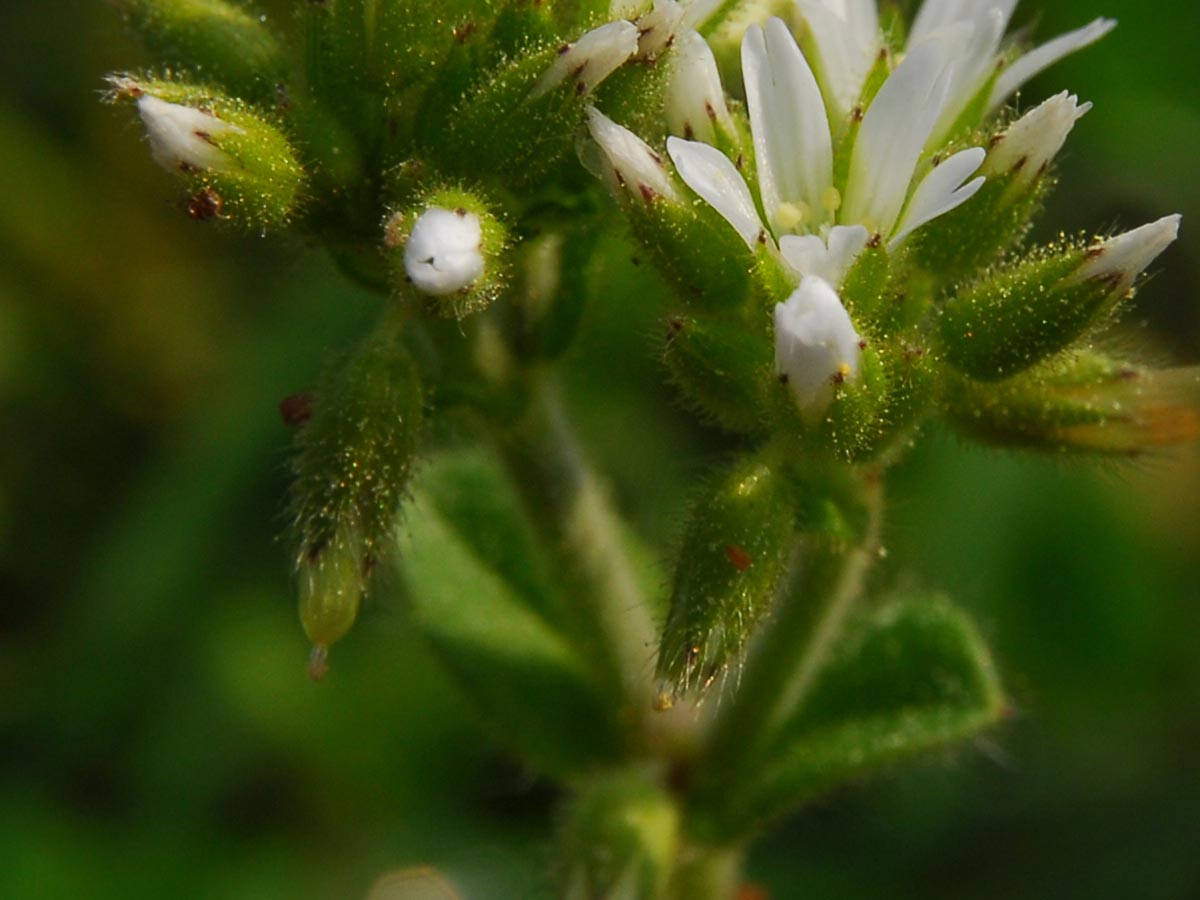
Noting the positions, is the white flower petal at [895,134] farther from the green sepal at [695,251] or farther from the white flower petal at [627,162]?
the white flower petal at [627,162]

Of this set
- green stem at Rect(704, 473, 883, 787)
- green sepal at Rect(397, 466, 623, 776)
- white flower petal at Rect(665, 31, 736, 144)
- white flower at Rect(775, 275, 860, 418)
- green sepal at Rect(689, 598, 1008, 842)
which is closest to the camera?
white flower at Rect(775, 275, 860, 418)

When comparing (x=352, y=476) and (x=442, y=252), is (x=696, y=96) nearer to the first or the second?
(x=442, y=252)

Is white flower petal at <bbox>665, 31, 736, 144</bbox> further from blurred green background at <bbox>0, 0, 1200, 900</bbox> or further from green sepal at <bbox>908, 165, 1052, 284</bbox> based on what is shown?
blurred green background at <bbox>0, 0, 1200, 900</bbox>

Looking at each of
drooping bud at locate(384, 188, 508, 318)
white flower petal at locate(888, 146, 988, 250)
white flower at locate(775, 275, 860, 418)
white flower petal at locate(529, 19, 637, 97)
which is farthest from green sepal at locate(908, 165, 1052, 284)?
drooping bud at locate(384, 188, 508, 318)

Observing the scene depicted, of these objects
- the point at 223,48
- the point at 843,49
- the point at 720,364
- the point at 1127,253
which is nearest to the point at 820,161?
the point at 843,49

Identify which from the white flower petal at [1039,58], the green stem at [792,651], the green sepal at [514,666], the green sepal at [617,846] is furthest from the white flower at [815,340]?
the green sepal at [514,666]
